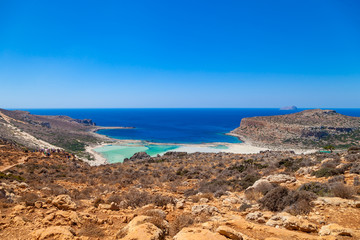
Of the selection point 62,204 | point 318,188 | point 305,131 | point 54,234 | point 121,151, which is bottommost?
point 121,151

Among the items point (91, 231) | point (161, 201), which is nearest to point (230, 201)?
point (161, 201)

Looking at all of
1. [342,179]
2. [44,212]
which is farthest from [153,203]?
[342,179]

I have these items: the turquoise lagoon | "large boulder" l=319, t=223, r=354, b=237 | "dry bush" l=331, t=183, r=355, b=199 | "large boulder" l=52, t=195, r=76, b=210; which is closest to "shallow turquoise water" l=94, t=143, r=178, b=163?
the turquoise lagoon

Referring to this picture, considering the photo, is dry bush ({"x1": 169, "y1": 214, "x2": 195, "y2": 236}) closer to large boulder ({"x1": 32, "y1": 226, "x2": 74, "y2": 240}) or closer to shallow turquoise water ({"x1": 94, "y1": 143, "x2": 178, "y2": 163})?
large boulder ({"x1": 32, "y1": 226, "x2": 74, "y2": 240})

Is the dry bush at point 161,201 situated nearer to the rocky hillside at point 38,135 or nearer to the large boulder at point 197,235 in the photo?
the large boulder at point 197,235

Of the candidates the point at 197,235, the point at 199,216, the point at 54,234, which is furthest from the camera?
the point at 199,216

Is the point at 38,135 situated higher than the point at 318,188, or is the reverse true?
the point at 318,188

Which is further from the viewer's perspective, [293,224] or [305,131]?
[305,131]

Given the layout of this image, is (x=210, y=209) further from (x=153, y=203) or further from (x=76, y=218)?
(x=76, y=218)

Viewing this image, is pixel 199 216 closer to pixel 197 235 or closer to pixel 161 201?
pixel 161 201
